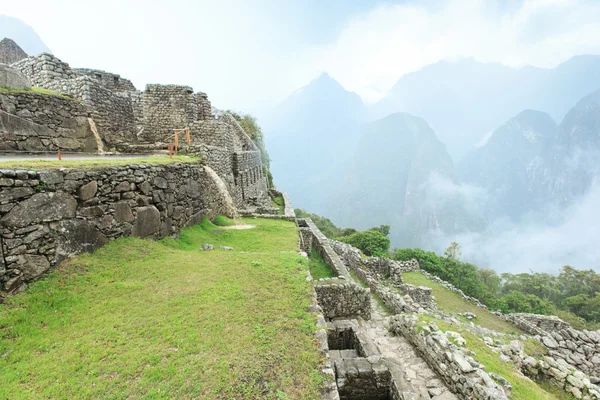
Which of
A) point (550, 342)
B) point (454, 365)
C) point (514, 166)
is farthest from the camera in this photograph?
point (514, 166)

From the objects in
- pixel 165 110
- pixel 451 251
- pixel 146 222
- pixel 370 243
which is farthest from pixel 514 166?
pixel 146 222

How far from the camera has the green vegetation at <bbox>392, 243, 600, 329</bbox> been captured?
2559 cm

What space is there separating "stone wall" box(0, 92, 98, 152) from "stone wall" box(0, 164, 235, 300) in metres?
3.97

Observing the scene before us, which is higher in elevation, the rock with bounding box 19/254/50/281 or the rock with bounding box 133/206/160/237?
the rock with bounding box 133/206/160/237

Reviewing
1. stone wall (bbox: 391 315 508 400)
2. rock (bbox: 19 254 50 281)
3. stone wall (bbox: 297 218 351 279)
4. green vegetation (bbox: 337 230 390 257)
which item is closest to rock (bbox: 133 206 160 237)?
rock (bbox: 19 254 50 281)

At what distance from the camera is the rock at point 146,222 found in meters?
6.94

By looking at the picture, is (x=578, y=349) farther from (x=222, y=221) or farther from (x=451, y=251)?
(x=451, y=251)

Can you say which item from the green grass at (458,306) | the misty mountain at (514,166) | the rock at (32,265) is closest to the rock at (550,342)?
the green grass at (458,306)

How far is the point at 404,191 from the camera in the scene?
542 feet

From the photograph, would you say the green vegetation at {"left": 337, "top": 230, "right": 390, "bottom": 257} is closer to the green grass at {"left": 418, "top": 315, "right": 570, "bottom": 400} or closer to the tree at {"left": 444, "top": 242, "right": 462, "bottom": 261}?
the tree at {"left": 444, "top": 242, "right": 462, "bottom": 261}

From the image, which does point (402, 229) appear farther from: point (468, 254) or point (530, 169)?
point (530, 169)

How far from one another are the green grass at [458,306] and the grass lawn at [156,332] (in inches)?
639

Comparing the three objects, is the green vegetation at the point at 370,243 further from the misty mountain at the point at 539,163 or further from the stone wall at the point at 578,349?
the misty mountain at the point at 539,163

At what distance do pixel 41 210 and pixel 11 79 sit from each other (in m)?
6.45
